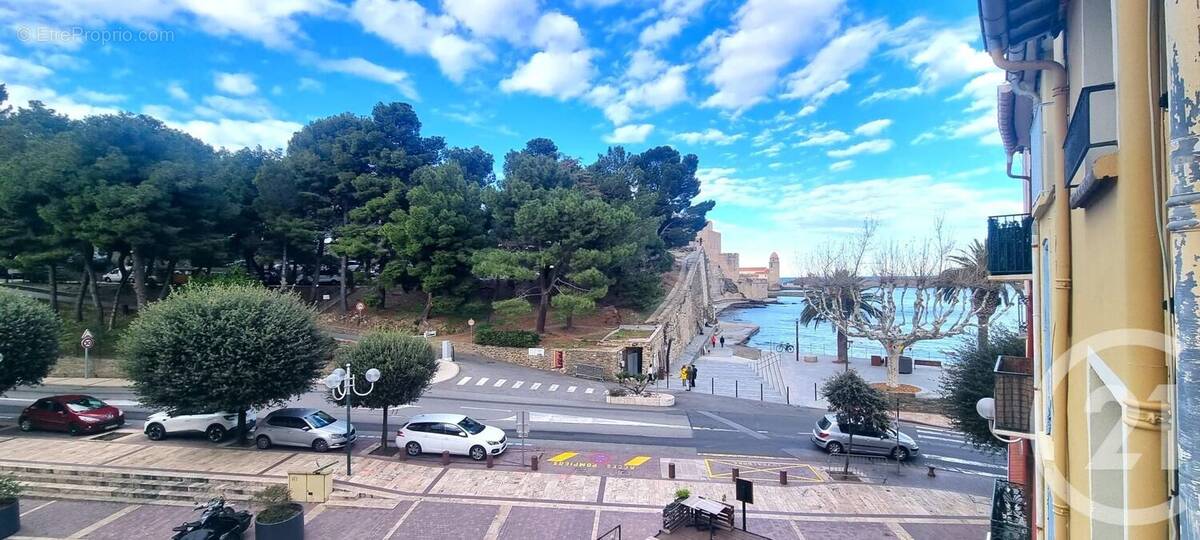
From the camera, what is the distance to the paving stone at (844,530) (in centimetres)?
1154

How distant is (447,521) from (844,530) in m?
8.80

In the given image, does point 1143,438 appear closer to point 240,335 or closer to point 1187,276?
point 1187,276

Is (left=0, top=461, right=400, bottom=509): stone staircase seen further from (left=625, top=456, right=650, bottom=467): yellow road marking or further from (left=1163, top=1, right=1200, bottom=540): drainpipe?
(left=1163, top=1, right=1200, bottom=540): drainpipe

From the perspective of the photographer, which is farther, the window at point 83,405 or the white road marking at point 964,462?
the window at point 83,405

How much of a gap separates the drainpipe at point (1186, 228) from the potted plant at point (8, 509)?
16.5 m

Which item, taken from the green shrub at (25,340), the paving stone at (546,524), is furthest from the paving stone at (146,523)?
the green shrub at (25,340)

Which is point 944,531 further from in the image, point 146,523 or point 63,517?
point 63,517

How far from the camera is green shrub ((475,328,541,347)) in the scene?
3171 centimetres

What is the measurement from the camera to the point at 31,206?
29.8m

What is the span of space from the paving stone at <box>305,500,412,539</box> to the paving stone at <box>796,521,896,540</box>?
911 centimetres

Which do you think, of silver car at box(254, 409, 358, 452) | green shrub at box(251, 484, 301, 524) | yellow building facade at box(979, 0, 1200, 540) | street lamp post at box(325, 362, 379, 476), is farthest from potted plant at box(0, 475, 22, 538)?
yellow building facade at box(979, 0, 1200, 540)

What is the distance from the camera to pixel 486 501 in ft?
42.7

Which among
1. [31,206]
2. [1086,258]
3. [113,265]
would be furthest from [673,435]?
[113,265]

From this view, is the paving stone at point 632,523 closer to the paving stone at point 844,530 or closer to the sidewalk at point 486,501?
the sidewalk at point 486,501
